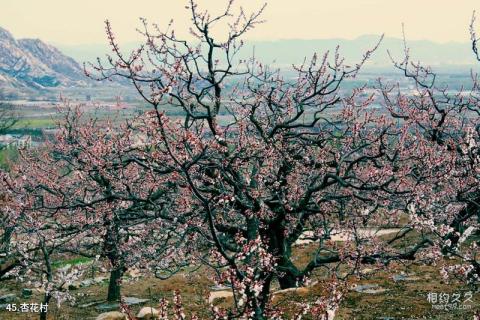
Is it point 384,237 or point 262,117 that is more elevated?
point 262,117

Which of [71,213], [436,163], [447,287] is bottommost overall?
[447,287]

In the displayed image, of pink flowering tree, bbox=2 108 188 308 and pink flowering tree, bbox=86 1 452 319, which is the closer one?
pink flowering tree, bbox=86 1 452 319

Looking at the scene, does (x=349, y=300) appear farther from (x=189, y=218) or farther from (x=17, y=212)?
(x=17, y=212)

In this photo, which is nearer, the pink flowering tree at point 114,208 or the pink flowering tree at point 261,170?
the pink flowering tree at point 261,170

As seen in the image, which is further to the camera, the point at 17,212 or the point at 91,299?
the point at 91,299

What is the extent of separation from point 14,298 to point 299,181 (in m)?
18.3

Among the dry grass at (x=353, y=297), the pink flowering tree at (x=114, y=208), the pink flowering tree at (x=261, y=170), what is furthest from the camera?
the dry grass at (x=353, y=297)

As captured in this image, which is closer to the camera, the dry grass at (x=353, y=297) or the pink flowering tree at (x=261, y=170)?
the pink flowering tree at (x=261, y=170)

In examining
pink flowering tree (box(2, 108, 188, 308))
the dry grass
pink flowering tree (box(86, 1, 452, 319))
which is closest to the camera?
pink flowering tree (box(86, 1, 452, 319))

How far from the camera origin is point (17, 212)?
66.7 feet

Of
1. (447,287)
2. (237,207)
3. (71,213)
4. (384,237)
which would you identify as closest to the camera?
(237,207)

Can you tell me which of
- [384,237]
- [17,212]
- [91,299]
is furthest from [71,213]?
[384,237]

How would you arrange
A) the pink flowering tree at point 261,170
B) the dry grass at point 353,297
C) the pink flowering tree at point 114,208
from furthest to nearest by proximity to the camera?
1. the dry grass at point 353,297
2. the pink flowering tree at point 114,208
3. the pink flowering tree at point 261,170

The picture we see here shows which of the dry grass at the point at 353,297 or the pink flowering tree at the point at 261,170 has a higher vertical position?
the pink flowering tree at the point at 261,170
